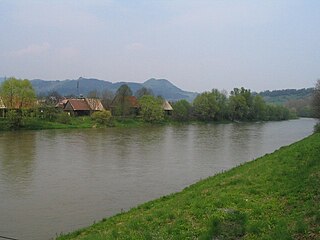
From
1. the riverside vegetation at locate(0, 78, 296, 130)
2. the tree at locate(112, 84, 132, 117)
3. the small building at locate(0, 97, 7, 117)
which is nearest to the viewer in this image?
the riverside vegetation at locate(0, 78, 296, 130)

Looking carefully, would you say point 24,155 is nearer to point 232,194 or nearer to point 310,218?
point 232,194

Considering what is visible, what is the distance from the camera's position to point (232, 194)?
986 cm

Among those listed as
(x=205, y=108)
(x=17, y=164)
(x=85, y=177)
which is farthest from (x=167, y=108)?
(x=85, y=177)

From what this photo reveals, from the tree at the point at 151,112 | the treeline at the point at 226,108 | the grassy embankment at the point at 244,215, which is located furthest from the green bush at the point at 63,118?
the grassy embankment at the point at 244,215

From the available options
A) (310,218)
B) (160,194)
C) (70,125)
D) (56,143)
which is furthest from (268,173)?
(70,125)

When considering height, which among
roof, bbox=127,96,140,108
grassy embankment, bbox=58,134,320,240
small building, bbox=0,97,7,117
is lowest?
grassy embankment, bbox=58,134,320,240

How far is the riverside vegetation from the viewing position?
175 feet

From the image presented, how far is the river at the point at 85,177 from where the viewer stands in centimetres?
1223

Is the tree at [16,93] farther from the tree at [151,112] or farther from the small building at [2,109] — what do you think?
the tree at [151,112]

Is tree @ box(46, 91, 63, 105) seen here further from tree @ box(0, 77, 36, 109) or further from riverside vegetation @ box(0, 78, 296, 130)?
tree @ box(0, 77, 36, 109)

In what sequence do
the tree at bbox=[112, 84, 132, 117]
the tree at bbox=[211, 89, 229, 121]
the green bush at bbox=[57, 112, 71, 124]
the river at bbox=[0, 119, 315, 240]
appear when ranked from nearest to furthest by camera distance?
the river at bbox=[0, 119, 315, 240] → the green bush at bbox=[57, 112, 71, 124] → the tree at bbox=[112, 84, 132, 117] → the tree at bbox=[211, 89, 229, 121]

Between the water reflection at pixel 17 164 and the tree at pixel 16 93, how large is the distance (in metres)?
21.6

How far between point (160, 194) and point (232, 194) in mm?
5732

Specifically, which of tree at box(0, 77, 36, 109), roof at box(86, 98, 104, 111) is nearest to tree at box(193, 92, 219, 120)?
roof at box(86, 98, 104, 111)
